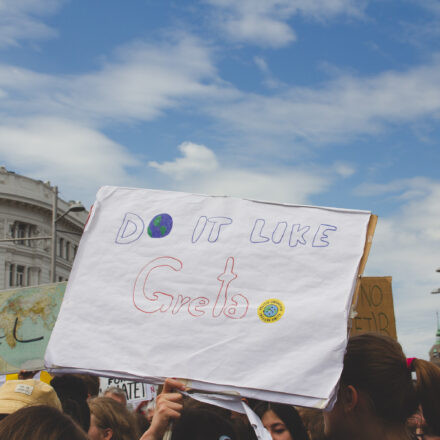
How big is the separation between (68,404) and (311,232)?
6.41ft

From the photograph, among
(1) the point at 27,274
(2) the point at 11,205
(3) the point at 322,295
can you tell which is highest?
(2) the point at 11,205

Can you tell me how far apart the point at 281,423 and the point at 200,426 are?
1.57 meters

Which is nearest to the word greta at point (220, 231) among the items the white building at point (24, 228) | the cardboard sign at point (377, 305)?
the cardboard sign at point (377, 305)

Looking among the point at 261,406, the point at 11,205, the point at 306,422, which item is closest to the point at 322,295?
the point at 261,406

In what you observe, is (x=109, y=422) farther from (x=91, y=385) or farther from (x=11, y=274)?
(x=11, y=274)

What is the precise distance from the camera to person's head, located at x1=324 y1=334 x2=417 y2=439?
2520 millimetres

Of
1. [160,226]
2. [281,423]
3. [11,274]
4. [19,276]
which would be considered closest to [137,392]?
[281,423]

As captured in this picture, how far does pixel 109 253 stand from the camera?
10.4ft

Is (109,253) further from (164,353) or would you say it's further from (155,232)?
(164,353)

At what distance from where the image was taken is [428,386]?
2.71 m

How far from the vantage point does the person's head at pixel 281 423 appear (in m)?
4.33

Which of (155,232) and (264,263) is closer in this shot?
(264,263)

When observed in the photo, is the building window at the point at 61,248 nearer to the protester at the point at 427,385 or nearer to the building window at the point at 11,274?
the building window at the point at 11,274

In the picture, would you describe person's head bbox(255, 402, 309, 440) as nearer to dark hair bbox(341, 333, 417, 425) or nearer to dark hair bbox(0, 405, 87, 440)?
dark hair bbox(341, 333, 417, 425)
